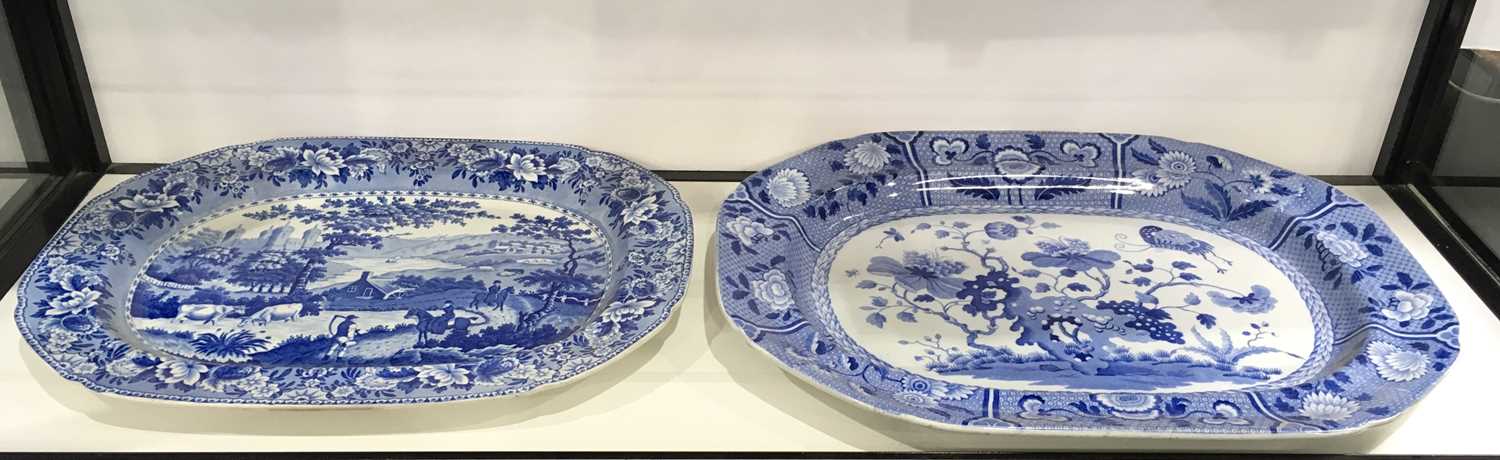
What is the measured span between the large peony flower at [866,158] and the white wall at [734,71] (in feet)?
0.20

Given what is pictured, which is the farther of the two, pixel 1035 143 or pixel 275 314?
pixel 1035 143

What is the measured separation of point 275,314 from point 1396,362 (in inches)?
34.6

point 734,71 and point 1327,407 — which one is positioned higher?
point 734,71

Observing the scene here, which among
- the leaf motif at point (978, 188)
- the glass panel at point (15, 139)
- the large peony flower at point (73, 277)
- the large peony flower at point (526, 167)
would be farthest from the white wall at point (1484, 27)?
the glass panel at point (15, 139)

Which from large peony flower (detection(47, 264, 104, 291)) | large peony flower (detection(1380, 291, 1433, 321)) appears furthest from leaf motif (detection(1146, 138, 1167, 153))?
large peony flower (detection(47, 264, 104, 291))

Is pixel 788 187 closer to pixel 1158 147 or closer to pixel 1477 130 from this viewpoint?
pixel 1158 147

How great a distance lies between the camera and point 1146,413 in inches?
34.5

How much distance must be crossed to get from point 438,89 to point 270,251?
231mm

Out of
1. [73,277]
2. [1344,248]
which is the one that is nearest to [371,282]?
[73,277]

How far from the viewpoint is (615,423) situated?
0.91 metres

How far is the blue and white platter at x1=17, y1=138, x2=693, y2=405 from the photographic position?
2.93 ft

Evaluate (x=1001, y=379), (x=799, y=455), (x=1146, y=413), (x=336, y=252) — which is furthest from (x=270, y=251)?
(x=1146, y=413)

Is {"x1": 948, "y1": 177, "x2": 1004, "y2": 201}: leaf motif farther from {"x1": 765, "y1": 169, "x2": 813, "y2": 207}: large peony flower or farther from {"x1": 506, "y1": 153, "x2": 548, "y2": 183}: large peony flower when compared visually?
{"x1": 506, "y1": 153, "x2": 548, "y2": 183}: large peony flower

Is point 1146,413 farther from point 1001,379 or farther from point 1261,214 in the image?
point 1261,214
